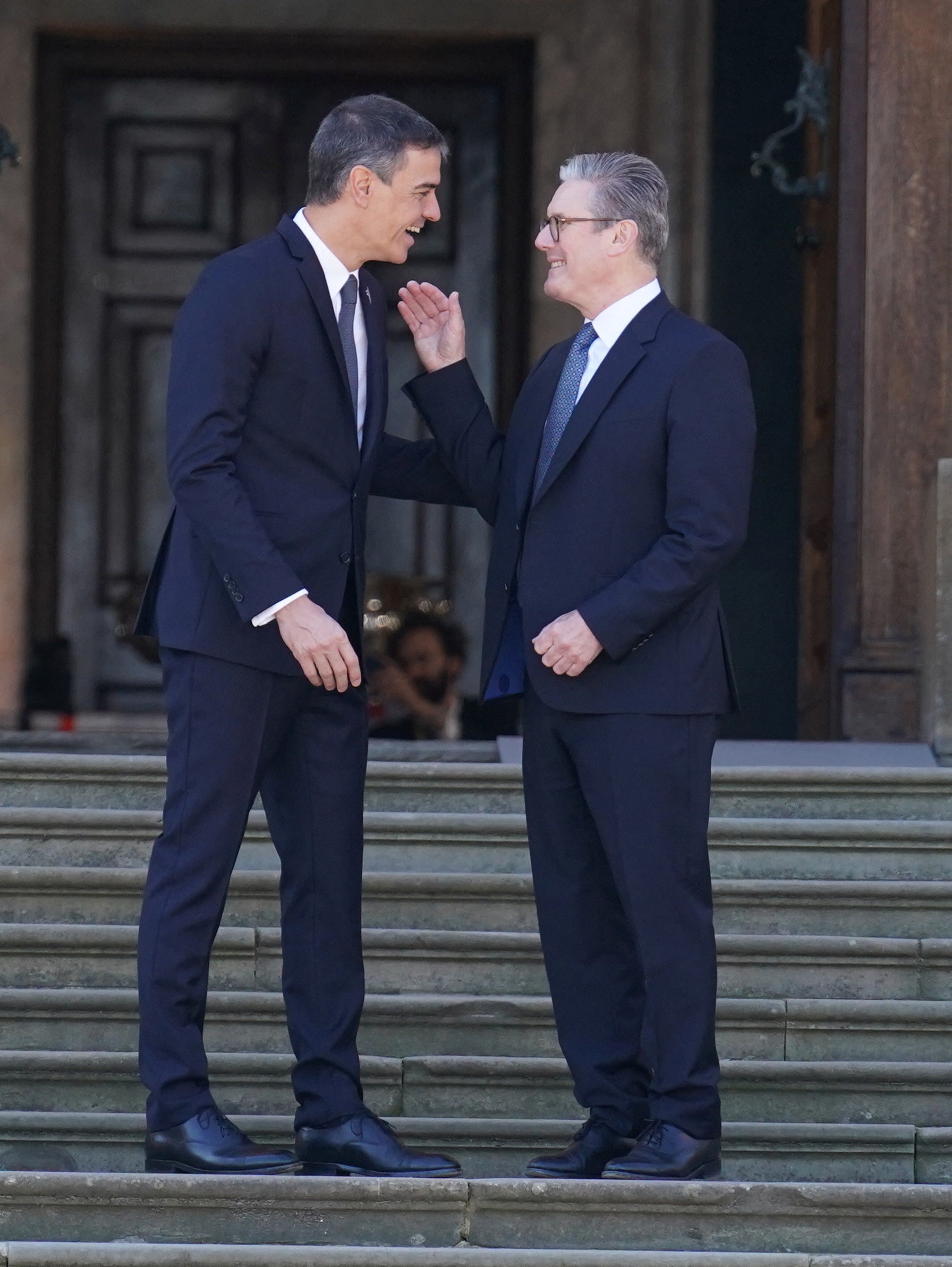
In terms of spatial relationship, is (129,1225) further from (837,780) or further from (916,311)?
(916,311)

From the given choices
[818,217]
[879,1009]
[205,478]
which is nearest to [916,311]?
[818,217]

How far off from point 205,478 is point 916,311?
10.9 feet

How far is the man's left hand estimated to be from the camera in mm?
3484

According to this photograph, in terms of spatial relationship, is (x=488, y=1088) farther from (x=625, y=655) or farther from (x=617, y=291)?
(x=617, y=291)

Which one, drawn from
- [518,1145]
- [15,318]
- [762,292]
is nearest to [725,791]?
[518,1145]

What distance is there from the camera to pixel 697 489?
350 centimetres

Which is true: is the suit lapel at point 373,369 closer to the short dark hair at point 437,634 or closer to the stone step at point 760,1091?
the stone step at point 760,1091

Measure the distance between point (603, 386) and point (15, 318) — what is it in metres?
4.76

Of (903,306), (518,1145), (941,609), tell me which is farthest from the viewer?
(903,306)

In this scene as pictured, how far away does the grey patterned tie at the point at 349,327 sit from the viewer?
3.65 meters

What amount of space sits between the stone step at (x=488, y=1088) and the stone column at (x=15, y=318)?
4069mm

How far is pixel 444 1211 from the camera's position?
3.28 metres

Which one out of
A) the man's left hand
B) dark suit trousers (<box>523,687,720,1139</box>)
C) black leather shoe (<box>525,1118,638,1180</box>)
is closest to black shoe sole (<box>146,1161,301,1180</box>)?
black leather shoe (<box>525,1118,638,1180</box>)

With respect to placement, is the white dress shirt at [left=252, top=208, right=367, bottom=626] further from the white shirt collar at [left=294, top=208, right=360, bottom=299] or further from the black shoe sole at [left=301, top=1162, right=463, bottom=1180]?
the black shoe sole at [left=301, top=1162, right=463, bottom=1180]
